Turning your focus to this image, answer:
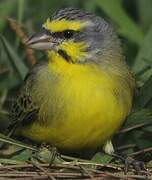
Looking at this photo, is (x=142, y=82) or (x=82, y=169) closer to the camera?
(x=82, y=169)

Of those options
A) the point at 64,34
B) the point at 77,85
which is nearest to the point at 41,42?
the point at 64,34

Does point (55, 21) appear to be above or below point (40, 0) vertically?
above

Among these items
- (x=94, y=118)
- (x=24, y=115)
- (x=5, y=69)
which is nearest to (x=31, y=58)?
(x=5, y=69)

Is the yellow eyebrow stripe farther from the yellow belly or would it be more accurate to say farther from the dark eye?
the yellow belly

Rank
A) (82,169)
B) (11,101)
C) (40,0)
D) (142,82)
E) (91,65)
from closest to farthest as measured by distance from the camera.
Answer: (82,169)
(91,65)
(142,82)
(11,101)
(40,0)

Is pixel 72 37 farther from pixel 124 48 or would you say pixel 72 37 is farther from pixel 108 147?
pixel 124 48

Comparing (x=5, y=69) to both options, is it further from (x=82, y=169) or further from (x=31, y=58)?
(x=82, y=169)

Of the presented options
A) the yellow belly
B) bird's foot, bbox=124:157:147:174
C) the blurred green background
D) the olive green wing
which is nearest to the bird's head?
the yellow belly
